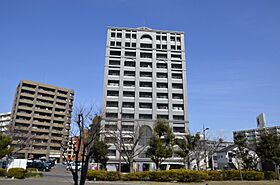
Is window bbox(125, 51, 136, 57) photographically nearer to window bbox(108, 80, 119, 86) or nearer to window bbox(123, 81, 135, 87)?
window bbox(123, 81, 135, 87)

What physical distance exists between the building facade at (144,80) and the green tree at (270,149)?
20851 millimetres

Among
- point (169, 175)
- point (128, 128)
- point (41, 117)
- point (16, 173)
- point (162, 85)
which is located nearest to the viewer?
point (169, 175)

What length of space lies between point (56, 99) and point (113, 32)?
3524cm

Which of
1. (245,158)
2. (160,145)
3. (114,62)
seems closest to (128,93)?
(114,62)

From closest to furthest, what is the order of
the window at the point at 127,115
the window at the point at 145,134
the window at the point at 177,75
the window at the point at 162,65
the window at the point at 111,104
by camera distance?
the window at the point at 145,134 < the window at the point at 127,115 < the window at the point at 111,104 < the window at the point at 177,75 < the window at the point at 162,65

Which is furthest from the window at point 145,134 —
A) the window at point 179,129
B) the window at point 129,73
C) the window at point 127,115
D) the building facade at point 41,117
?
the building facade at point 41,117

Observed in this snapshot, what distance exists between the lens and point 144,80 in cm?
5241

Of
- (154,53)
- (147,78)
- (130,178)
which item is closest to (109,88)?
(147,78)

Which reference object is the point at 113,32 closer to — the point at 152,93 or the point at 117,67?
the point at 117,67

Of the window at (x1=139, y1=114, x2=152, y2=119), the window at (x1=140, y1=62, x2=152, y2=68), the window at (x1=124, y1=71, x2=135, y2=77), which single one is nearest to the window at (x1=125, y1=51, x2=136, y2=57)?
the window at (x1=140, y1=62, x2=152, y2=68)

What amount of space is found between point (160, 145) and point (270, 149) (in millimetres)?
12443

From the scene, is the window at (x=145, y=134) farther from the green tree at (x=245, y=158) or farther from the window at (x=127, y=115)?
the green tree at (x=245, y=158)

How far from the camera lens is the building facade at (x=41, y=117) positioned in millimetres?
70062

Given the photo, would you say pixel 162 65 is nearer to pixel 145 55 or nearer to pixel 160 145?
pixel 145 55
